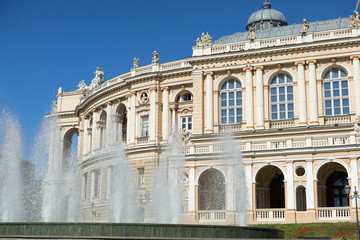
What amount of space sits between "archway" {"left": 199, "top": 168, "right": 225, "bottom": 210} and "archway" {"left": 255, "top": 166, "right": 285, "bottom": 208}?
3.51m

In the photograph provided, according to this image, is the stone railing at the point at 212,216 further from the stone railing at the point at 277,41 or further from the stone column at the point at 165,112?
the stone railing at the point at 277,41

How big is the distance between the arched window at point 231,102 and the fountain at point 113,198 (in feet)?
10.9

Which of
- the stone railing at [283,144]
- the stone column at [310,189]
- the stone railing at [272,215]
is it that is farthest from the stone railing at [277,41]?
the stone railing at [272,215]

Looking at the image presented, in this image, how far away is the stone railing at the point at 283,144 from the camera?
40.9m

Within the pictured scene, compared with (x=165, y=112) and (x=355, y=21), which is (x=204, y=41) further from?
(x=355, y=21)

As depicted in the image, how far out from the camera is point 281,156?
42312 mm

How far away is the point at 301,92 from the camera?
4997 centimetres

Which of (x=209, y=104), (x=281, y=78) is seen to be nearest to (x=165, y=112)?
(x=209, y=104)

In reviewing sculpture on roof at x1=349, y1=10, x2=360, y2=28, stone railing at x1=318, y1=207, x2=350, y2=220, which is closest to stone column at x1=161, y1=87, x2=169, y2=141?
sculpture on roof at x1=349, y1=10, x2=360, y2=28

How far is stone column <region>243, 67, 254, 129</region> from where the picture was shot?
5125 centimetres

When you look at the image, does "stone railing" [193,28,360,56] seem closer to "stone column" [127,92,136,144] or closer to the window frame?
the window frame

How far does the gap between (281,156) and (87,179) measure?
31.2 m

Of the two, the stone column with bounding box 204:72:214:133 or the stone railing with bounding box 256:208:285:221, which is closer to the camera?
the stone railing with bounding box 256:208:285:221

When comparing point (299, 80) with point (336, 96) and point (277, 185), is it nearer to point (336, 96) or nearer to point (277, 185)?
point (336, 96)
